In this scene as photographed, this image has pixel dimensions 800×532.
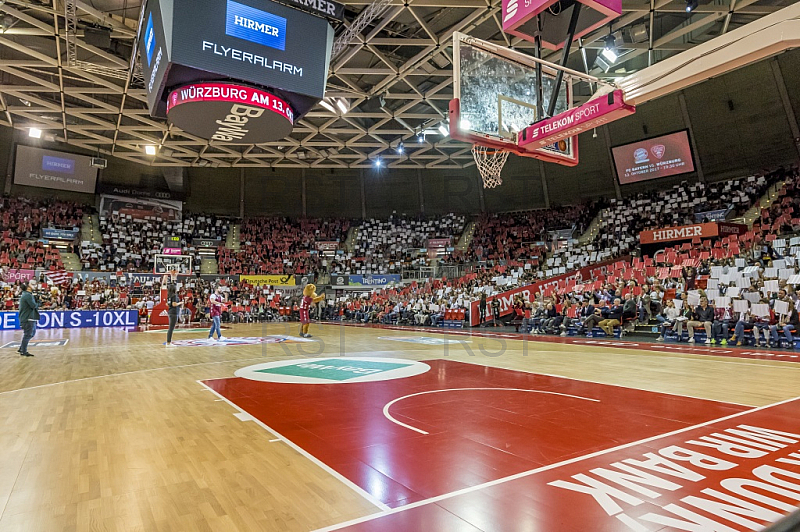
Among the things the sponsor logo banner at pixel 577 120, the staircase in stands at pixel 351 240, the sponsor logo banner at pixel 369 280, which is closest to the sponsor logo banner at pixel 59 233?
the staircase in stands at pixel 351 240

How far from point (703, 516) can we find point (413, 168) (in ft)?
99.1

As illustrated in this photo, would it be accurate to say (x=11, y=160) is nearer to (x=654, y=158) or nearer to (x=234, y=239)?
(x=234, y=239)

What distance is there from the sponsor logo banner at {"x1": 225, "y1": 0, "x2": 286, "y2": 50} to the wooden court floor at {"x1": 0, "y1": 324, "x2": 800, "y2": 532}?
6.61m

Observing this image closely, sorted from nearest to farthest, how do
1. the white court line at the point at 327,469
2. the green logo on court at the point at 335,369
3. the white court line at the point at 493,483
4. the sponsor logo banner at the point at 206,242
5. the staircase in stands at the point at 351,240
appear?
the white court line at the point at 493,483, the white court line at the point at 327,469, the green logo on court at the point at 335,369, the sponsor logo banner at the point at 206,242, the staircase in stands at the point at 351,240

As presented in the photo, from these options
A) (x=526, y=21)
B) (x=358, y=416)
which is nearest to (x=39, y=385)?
(x=358, y=416)

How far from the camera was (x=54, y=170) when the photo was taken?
2683 centimetres

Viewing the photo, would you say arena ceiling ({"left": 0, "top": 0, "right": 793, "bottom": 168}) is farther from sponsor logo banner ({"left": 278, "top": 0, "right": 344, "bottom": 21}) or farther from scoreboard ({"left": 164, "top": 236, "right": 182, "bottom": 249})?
scoreboard ({"left": 164, "top": 236, "right": 182, "bottom": 249})

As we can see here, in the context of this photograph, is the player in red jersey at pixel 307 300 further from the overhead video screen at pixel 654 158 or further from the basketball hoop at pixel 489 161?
the overhead video screen at pixel 654 158

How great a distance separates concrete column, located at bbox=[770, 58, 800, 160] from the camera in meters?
17.9

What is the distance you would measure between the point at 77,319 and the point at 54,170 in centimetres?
1336

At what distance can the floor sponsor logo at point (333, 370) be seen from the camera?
6.64 m

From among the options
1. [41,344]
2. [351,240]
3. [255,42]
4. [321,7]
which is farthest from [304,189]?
[255,42]

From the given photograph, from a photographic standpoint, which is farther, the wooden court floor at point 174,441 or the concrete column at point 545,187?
the concrete column at point 545,187

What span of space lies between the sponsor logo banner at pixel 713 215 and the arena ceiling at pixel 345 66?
23.1 feet
